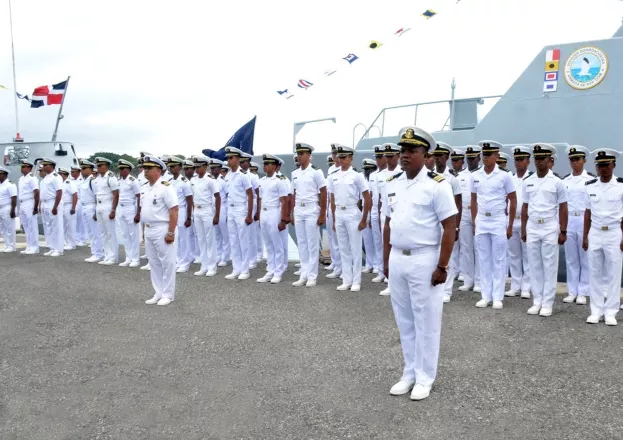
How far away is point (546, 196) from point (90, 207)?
10086mm

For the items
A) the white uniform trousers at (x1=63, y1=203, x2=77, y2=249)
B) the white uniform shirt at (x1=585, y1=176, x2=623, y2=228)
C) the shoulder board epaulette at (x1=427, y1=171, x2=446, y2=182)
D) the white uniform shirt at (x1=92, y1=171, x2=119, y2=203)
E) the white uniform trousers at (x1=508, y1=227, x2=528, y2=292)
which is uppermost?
the shoulder board epaulette at (x1=427, y1=171, x2=446, y2=182)

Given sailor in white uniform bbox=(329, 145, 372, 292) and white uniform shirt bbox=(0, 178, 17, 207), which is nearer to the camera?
sailor in white uniform bbox=(329, 145, 372, 292)

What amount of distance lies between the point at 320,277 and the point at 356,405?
5644 mm

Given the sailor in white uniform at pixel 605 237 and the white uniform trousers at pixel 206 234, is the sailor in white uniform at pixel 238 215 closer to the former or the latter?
the white uniform trousers at pixel 206 234

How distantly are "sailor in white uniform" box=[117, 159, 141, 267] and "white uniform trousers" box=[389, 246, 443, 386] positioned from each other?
25.0 feet

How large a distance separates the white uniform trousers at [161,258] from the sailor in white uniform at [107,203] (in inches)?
154

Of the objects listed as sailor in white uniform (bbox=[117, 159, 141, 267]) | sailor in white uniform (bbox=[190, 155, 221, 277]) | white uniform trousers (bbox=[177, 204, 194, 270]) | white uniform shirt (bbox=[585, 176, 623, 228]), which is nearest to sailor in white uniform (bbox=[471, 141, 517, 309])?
white uniform shirt (bbox=[585, 176, 623, 228])

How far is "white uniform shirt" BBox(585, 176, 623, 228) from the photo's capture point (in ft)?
20.1

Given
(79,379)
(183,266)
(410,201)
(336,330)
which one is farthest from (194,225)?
(410,201)

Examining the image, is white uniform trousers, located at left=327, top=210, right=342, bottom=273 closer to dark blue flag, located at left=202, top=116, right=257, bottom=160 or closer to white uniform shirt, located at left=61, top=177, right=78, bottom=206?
dark blue flag, located at left=202, top=116, right=257, bottom=160

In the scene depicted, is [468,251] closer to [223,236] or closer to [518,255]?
[518,255]

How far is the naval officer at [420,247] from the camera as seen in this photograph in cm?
409

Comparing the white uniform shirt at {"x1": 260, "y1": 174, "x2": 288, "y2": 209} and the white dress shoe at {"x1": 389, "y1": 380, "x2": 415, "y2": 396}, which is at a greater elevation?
the white uniform shirt at {"x1": 260, "y1": 174, "x2": 288, "y2": 209}

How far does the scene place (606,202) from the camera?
20.3 ft
